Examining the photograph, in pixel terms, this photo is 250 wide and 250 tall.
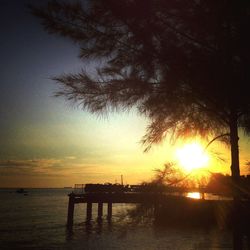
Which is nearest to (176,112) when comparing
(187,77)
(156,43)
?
(187,77)

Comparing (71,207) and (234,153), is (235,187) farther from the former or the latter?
(71,207)

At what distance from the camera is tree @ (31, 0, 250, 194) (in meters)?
4.71

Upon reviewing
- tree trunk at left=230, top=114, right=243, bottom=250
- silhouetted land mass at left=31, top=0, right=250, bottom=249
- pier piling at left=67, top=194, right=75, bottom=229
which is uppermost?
silhouetted land mass at left=31, top=0, right=250, bottom=249

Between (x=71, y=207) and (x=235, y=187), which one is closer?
Answer: (x=235, y=187)

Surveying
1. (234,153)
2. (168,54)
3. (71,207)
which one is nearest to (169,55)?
(168,54)

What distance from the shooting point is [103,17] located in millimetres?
5094

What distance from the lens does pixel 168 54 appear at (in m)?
4.92

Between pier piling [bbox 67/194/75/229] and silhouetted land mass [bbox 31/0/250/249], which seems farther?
pier piling [bbox 67/194/75/229]

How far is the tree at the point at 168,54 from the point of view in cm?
471

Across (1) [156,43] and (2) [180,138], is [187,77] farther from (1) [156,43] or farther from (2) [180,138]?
(2) [180,138]

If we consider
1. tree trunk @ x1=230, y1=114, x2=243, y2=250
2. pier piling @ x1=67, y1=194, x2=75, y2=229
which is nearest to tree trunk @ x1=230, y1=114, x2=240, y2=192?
tree trunk @ x1=230, y1=114, x2=243, y2=250

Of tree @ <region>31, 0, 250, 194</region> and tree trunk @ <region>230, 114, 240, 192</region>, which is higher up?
tree @ <region>31, 0, 250, 194</region>

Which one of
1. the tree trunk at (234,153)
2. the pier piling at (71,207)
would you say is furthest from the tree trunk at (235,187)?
the pier piling at (71,207)

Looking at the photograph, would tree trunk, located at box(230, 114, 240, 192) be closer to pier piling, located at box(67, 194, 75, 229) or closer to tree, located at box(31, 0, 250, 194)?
tree, located at box(31, 0, 250, 194)
